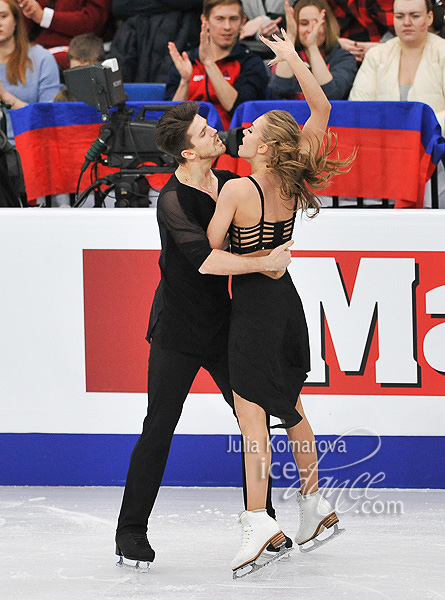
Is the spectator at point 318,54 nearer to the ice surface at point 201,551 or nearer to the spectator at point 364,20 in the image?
the spectator at point 364,20

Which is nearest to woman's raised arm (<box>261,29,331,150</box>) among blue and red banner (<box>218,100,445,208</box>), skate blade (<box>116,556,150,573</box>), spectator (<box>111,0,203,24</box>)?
skate blade (<box>116,556,150,573</box>)

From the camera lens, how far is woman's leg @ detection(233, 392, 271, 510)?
2779mm

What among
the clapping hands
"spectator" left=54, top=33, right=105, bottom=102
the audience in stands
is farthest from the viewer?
the audience in stands

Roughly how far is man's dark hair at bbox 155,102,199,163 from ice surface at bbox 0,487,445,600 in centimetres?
130

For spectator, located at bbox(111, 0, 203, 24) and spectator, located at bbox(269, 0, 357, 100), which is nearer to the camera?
spectator, located at bbox(269, 0, 357, 100)

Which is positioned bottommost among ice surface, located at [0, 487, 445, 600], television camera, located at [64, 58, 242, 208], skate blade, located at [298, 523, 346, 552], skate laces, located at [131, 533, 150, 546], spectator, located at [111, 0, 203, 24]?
ice surface, located at [0, 487, 445, 600]

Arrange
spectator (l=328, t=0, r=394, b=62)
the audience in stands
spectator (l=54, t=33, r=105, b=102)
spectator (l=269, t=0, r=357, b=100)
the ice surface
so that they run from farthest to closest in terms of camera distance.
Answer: the audience in stands, spectator (l=328, t=0, r=394, b=62), spectator (l=54, t=33, r=105, b=102), spectator (l=269, t=0, r=357, b=100), the ice surface

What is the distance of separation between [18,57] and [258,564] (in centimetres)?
397

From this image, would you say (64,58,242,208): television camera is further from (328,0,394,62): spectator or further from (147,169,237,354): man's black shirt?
(328,0,394,62): spectator

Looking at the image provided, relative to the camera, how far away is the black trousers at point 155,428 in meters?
2.84

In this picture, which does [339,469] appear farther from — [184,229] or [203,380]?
[184,229]

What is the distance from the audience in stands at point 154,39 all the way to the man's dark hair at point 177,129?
3.36 metres

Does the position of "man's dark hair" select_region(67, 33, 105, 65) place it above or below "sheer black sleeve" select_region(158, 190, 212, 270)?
above

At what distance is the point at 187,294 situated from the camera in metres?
2.83
